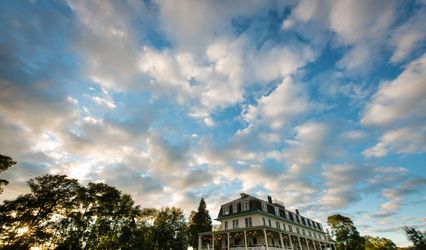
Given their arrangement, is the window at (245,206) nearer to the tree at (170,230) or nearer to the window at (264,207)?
the window at (264,207)

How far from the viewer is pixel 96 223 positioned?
42.4 m

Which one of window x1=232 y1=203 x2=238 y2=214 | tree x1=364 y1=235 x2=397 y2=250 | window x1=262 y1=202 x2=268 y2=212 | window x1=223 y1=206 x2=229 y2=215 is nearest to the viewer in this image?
window x1=262 y1=202 x2=268 y2=212

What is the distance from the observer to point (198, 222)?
52.8 m

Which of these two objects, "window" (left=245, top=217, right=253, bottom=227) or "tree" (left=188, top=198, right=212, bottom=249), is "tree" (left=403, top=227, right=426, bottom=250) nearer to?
"window" (left=245, top=217, right=253, bottom=227)

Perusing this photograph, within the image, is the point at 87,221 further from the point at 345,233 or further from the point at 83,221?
the point at 345,233

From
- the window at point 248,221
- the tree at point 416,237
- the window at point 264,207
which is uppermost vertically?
the window at point 264,207

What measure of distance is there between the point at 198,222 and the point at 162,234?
8.99 meters

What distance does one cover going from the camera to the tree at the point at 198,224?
52000 millimetres

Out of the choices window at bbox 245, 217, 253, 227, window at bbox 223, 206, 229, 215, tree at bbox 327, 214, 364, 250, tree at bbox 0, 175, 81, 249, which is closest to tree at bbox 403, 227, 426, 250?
window at bbox 245, 217, 253, 227

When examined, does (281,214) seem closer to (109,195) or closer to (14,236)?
(109,195)

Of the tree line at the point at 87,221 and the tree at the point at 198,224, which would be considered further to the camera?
the tree at the point at 198,224

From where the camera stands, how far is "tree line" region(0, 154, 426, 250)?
3038cm

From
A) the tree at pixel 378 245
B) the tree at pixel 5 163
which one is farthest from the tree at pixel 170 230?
the tree at pixel 378 245

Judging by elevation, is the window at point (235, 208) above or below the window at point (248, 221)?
above
